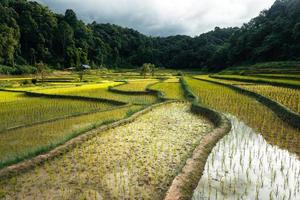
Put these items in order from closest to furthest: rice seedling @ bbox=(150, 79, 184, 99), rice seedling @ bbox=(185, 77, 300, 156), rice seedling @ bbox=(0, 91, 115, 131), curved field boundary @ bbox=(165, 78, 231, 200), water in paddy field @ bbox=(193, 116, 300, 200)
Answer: curved field boundary @ bbox=(165, 78, 231, 200) < water in paddy field @ bbox=(193, 116, 300, 200) < rice seedling @ bbox=(185, 77, 300, 156) < rice seedling @ bbox=(0, 91, 115, 131) < rice seedling @ bbox=(150, 79, 184, 99)

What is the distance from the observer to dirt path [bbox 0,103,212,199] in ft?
16.7

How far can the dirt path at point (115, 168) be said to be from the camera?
5094 millimetres

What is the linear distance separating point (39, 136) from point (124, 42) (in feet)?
290

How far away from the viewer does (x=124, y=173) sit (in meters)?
5.87

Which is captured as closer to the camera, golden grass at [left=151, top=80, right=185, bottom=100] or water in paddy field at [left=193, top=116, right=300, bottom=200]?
water in paddy field at [left=193, top=116, right=300, bottom=200]

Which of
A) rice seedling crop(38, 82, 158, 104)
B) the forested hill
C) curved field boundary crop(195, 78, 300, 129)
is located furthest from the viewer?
the forested hill

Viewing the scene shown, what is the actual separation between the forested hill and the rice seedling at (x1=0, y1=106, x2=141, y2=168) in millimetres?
34729

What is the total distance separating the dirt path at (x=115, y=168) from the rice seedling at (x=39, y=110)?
14.6 ft

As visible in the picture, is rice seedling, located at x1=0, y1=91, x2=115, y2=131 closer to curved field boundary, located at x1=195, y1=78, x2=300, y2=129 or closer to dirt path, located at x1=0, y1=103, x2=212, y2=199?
dirt path, located at x1=0, y1=103, x2=212, y2=199

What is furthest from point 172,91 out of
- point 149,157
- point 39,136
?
point 149,157

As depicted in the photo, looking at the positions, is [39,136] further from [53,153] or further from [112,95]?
[112,95]

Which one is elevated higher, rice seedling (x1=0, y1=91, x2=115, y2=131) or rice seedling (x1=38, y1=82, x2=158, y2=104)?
rice seedling (x1=38, y1=82, x2=158, y2=104)

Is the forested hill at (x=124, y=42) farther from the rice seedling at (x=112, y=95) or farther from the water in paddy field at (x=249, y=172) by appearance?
the water in paddy field at (x=249, y=172)

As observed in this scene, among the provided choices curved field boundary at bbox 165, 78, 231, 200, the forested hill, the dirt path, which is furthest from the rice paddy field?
the forested hill
